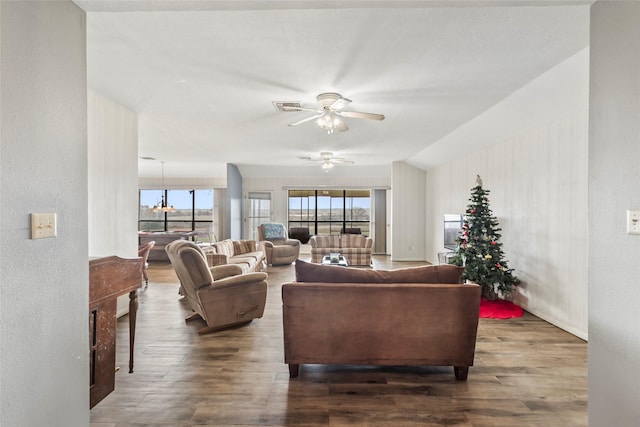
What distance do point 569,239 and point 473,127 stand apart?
199cm

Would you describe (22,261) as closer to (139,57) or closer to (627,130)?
(139,57)

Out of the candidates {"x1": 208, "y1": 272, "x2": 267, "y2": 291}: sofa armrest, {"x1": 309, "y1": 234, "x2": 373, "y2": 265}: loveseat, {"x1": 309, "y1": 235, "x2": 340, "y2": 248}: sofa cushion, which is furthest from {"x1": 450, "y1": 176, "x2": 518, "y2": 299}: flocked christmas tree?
{"x1": 309, "y1": 235, "x2": 340, "y2": 248}: sofa cushion

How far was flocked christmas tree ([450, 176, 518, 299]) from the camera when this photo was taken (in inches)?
172

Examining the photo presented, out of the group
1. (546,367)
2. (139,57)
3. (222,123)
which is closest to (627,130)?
(546,367)

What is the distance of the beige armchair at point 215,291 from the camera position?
136 inches

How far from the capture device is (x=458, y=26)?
2.26 metres

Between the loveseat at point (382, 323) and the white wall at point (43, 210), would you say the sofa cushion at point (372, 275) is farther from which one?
the white wall at point (43, 210)

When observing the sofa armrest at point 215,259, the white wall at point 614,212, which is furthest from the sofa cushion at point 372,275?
the sofa armrest at point 215,259

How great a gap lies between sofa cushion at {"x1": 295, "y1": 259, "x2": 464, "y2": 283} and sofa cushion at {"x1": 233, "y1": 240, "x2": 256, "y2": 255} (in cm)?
452

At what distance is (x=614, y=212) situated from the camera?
4.94 feet

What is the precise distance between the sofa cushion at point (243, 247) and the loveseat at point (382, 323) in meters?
4.54

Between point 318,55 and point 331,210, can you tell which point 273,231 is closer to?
point 331,210

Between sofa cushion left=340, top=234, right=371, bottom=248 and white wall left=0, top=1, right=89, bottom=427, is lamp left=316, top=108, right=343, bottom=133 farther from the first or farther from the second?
sofa cushion left=340, top=234, right=371, bottom=248

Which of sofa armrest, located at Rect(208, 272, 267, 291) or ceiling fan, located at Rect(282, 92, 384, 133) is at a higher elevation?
ceiling fan, located at Rect(282, 92, 384, 133)
